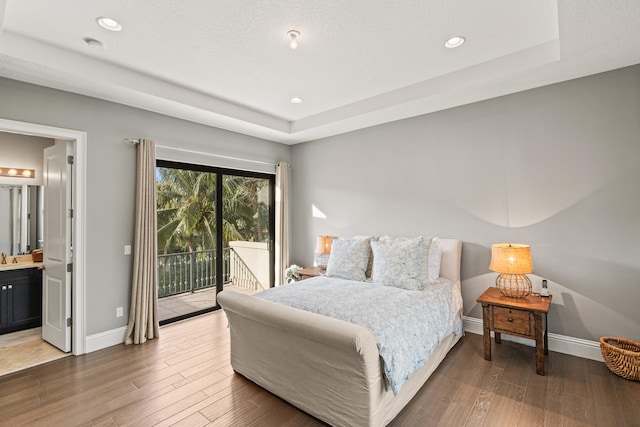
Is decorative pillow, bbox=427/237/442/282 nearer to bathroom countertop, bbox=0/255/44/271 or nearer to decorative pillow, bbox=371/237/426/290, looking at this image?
decorative pillow, bbox=371/237/426/290

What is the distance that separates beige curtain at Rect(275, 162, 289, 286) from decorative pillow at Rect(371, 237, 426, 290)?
2.20 meters

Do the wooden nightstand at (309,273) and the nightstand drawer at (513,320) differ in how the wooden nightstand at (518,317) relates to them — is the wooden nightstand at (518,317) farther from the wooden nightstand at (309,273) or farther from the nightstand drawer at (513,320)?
the wooden nightstand at (309,273)

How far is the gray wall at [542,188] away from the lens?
2.85 m

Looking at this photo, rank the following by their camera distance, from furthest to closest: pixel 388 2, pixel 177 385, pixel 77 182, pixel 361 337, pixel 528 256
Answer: pixel 77 182, pixel 528 256, pixel 177 385, pixel 388 2, pixel 361 337

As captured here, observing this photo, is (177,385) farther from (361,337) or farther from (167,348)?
(361,337)

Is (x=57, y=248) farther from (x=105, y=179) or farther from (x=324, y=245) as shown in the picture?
(x=324, y=245)

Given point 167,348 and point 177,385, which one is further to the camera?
point 167,348

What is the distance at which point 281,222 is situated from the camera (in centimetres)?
541

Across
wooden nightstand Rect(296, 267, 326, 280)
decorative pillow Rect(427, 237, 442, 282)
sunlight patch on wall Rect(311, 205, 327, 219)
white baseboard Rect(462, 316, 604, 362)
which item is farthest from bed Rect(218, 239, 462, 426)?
sunlight patch on wall Rect(311, 205, 327, 219)

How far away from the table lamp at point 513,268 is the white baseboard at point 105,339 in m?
4.19

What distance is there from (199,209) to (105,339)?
76.2 inches

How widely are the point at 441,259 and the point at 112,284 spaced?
12.8 ft

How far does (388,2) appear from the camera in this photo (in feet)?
7.06

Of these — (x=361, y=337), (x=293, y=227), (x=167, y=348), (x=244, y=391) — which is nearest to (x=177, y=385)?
(x=244, y=391)
